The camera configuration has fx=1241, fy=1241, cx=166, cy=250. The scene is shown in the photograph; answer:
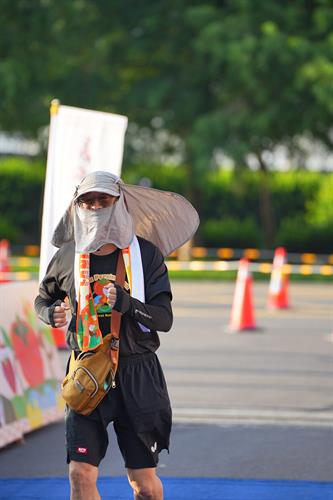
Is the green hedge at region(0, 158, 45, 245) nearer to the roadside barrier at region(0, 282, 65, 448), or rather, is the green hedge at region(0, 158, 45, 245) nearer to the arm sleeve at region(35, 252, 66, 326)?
the roadside barrier at region(0, 282, 65, 448)

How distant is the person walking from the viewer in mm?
5492

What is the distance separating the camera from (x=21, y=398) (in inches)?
348

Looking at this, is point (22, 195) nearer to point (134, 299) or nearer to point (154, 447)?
point (154, 447)

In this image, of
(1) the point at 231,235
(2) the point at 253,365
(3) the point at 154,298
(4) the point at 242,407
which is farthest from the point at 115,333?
(1) the point at 231,235

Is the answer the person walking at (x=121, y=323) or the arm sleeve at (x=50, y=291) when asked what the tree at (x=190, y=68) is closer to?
the arm sleeve at (x=50, y=291)

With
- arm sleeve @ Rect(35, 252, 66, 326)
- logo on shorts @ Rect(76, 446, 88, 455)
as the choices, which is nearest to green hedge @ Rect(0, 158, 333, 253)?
arm sleeve @ Rect(35, 252, 66, 326)

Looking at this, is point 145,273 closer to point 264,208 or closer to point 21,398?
point 21,398

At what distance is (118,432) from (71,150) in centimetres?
508

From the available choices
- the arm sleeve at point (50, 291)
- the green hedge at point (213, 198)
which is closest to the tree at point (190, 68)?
the green hedge at point (213, 198)

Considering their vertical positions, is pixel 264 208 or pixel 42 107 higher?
pixel 42 107

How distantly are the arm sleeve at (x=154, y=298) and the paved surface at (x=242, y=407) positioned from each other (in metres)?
2.36

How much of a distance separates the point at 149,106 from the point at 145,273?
29.5 metres

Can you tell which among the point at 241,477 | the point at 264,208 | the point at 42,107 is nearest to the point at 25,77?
the point at 42,107

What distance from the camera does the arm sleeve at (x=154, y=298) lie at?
5.50 m
